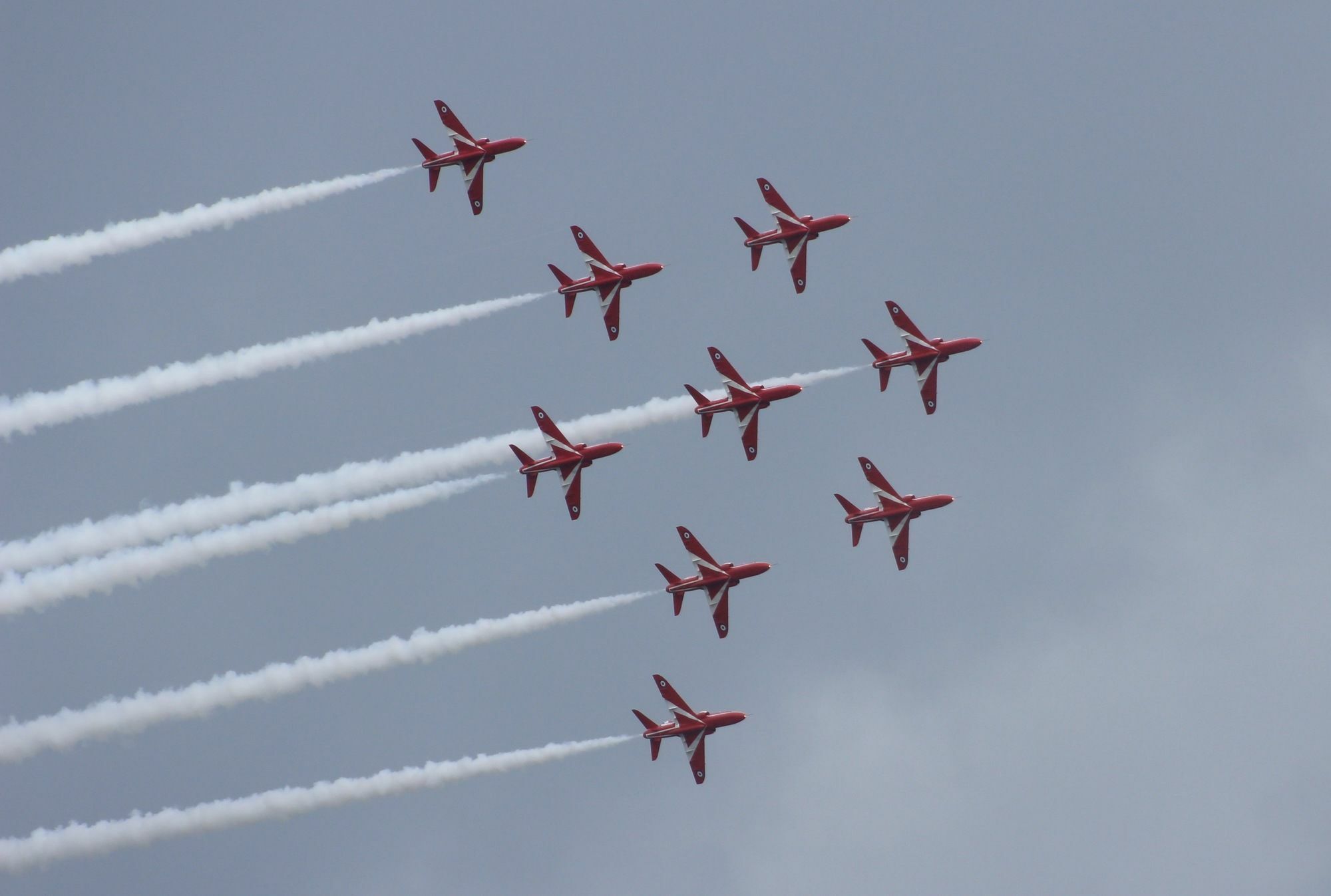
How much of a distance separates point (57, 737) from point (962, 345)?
37.3m

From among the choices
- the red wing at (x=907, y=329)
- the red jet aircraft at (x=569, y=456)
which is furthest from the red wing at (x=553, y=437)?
the red wing at (x=907, y=329)

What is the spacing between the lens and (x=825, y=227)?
103 m

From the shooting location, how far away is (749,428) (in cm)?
10012

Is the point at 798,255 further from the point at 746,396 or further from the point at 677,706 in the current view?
the point at 677,706

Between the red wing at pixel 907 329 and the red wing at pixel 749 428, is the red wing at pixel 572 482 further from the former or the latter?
the red wing at pixel 907 329

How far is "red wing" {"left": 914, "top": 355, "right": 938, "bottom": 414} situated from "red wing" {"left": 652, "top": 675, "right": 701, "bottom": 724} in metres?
14.8

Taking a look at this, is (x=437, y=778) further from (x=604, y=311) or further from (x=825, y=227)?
(x=825, y=227)

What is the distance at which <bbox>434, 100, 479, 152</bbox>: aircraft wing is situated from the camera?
100000mm

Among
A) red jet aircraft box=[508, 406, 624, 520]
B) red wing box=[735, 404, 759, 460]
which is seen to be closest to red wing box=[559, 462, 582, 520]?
red jet aircraft box=[508, 406, 624, 520]

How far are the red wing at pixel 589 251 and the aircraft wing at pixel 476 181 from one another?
12.2ft

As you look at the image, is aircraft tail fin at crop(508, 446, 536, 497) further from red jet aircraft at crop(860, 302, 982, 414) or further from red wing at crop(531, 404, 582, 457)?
red jet aircraft at crop(860, 302, 982, 414)

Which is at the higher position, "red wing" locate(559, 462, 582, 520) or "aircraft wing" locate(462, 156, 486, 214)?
"aircraft wing" locate(462, 156, 486, 214)

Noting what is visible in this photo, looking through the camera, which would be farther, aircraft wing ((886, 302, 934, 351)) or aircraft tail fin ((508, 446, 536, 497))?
aircraft wing ((886, 302, 934, 351))

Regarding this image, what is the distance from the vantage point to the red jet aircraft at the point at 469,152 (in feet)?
327
